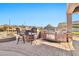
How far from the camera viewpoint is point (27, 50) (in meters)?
2.62

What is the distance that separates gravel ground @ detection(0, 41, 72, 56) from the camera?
8.52 feet

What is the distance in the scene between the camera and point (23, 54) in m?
2.61

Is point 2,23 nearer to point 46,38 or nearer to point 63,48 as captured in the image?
point 46,38

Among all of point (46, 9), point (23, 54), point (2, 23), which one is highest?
point (46, 9)

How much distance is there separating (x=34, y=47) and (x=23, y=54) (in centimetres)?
16

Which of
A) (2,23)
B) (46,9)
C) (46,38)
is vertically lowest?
(46,38)

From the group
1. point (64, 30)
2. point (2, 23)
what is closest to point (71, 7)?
point (64, 30)

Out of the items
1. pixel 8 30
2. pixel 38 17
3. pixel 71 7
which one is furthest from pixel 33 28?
pixel 71 7

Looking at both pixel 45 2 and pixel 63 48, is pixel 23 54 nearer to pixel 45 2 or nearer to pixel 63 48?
pixel 63 48

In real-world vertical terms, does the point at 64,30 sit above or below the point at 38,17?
below

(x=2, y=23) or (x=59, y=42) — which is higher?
(x=2, y=23)

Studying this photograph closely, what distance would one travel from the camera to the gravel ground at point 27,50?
8.52ft

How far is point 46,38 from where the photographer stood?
265cm

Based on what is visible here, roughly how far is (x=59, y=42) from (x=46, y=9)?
1.45 ft
